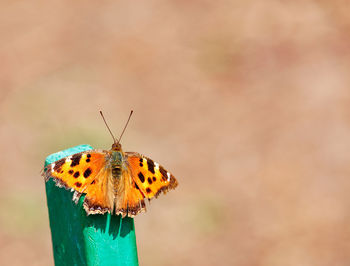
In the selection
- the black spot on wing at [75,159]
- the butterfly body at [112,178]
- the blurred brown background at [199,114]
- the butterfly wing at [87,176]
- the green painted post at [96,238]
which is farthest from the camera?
the blurred brown background at [199,114]

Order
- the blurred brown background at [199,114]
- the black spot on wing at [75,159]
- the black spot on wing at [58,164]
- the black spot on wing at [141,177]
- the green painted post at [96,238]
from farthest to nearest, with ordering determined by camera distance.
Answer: the blurred brown background at [199,114] → the black spot on wing at [141,177] → the black spot on wing at [75,159] → the black spot on wing at [58,164] → the green painted post at [96,238]

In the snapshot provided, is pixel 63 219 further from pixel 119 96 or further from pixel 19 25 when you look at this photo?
pixel 19 25

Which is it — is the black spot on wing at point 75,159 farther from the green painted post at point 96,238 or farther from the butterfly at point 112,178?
the green painted post at point 96,238

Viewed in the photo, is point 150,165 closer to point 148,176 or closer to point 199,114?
point 148,176

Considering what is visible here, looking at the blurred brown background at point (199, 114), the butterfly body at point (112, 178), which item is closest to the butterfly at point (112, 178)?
the butterfly body at point (112, 178)

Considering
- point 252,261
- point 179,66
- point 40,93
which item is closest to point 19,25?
point 40,93

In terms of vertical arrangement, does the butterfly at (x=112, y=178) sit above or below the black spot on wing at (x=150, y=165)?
below

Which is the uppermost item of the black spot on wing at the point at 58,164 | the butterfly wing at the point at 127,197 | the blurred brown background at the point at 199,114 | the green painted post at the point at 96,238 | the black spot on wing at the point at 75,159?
the blurred brown background at the point at 199,114
